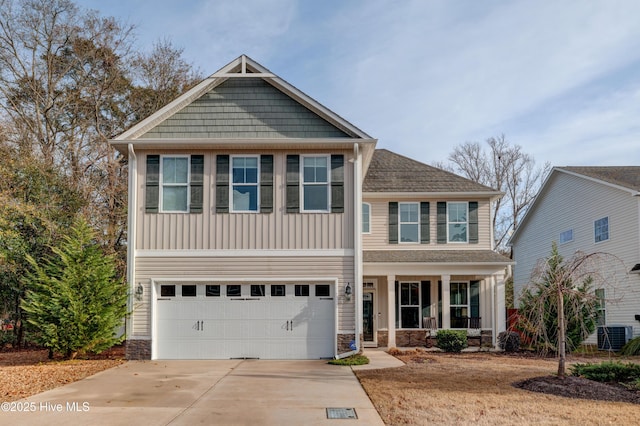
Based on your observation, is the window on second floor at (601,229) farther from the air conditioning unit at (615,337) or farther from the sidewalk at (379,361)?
the sidewalk at (379,361)

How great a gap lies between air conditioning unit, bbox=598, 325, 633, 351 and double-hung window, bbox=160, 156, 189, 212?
12.7 metres

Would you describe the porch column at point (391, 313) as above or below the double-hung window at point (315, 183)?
below

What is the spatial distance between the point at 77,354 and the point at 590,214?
16.9 metres

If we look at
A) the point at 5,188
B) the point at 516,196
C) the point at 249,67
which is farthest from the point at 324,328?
the point at 516,196

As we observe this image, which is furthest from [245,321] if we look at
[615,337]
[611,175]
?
[611,175]

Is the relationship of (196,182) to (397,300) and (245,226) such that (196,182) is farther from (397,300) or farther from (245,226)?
(397,300)

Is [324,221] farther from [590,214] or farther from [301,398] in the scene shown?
[590,214]

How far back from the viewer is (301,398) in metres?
9.70

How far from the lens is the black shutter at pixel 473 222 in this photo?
1975cm

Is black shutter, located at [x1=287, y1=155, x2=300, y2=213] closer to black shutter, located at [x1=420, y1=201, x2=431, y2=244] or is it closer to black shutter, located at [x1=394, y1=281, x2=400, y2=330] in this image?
black shutter, located at [x1=420, y1=201, x2=431, y2=244]

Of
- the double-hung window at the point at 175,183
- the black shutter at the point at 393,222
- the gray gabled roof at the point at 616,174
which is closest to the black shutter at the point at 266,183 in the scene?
the double-hung window at the point at 175,183

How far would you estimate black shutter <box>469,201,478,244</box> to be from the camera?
64.8 ft

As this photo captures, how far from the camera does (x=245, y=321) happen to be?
1549cm

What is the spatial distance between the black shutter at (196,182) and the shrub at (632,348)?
12356 mm
